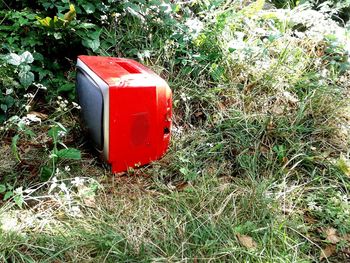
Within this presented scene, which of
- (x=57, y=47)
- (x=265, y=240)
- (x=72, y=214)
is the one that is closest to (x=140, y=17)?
(x=57, y=47)

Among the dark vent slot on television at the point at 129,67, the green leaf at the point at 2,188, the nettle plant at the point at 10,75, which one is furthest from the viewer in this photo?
the nettle plant at the point at 10,75

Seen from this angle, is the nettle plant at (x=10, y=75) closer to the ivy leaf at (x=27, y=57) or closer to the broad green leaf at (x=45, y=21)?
the ivy leaf at (x=27, y=57)

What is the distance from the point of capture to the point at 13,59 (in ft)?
7.57

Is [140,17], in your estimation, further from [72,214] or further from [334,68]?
[72,214]

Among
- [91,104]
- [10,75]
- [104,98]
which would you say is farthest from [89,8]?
[104,98]

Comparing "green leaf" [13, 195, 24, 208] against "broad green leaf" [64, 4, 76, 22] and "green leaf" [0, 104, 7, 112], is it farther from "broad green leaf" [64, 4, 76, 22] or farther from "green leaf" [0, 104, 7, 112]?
"broad green leaf" [64, 4, 76, 22]

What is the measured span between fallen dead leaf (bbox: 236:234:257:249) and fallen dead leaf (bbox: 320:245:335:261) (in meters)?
0.32

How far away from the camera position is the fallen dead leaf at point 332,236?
77.1 inches

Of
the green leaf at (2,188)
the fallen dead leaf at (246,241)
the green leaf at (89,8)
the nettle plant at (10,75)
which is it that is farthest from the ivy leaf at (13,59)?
the fallen dead leaf at (246,241)

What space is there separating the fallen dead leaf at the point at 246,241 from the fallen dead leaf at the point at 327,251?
317 millimetres

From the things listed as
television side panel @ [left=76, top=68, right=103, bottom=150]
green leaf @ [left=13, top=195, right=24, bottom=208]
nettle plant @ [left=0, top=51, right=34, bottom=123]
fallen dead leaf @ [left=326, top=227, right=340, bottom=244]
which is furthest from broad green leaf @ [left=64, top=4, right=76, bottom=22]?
fallen dead leaf @ [left=326, top=227, right=340, bottom=244]

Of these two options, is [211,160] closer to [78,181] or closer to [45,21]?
[78,181]

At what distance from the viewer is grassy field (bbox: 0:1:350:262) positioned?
5.99ft

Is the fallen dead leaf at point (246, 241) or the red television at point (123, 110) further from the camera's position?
the red television at point (123, 110)
